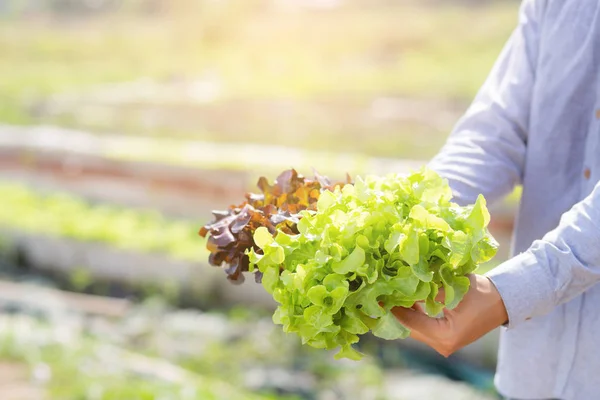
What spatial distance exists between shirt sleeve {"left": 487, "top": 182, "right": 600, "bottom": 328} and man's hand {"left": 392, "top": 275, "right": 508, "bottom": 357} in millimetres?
16

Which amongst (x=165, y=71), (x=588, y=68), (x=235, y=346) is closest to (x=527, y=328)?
(x=588, y=68)

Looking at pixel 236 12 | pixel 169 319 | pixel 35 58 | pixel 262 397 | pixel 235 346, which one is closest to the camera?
pixel 262 397

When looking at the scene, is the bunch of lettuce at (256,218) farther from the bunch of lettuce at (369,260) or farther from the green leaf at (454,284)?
the green leaf at (454,284)

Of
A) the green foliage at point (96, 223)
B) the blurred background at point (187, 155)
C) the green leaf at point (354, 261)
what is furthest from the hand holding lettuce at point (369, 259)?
the green foliage at point (96, 223)

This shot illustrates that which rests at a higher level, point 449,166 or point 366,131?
point 449,166

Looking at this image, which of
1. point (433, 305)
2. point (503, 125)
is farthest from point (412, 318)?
point (503, 125)

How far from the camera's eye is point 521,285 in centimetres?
91

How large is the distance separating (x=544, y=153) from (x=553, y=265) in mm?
291

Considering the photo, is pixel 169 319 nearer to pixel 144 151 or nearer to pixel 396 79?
pixel 144 151

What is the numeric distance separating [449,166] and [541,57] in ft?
0.73

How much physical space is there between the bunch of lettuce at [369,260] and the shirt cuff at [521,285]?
0.04 metres

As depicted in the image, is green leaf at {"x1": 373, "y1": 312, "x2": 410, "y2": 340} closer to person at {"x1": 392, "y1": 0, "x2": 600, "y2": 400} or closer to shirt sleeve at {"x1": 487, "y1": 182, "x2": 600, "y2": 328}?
shirt sleeve at {"x1": 487, "y1": 182, "x2": 600, "y2": 328}

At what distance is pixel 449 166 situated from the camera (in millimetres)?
1118

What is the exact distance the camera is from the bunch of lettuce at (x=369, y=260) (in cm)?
84
